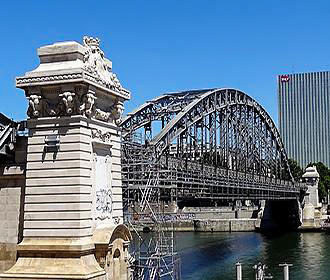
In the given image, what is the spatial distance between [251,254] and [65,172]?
177 feet

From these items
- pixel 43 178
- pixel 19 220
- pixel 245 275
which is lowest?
pixel 245 275

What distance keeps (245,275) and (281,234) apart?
5539 centimetres

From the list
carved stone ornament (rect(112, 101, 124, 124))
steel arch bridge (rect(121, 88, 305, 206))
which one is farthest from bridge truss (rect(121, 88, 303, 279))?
carved stone ornament (rect(112, 101, 124, 124))

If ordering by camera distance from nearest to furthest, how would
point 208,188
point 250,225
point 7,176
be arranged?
1. point 7,176
2. point 208,188
3. point 250,225

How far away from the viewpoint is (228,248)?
259 ft

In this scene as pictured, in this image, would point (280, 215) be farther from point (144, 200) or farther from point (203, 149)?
point (144, 200)

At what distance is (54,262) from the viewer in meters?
19.2

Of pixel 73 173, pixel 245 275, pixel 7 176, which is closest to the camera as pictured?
pixel 73 173

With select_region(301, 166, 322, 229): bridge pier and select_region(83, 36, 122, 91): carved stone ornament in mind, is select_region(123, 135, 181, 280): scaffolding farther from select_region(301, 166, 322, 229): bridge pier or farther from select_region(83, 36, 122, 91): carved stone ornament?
select_region(301, 166, 322, 229): bridge pier

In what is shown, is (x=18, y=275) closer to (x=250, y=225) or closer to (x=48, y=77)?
(x=48, y=77)

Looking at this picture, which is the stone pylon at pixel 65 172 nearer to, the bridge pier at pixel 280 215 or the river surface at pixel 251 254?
the river surface at pixel 251 254

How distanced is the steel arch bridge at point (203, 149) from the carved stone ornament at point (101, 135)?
1697 centimetres

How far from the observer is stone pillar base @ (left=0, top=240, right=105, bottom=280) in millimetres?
18938

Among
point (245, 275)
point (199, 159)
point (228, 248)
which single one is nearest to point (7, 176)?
point (245, 275)
